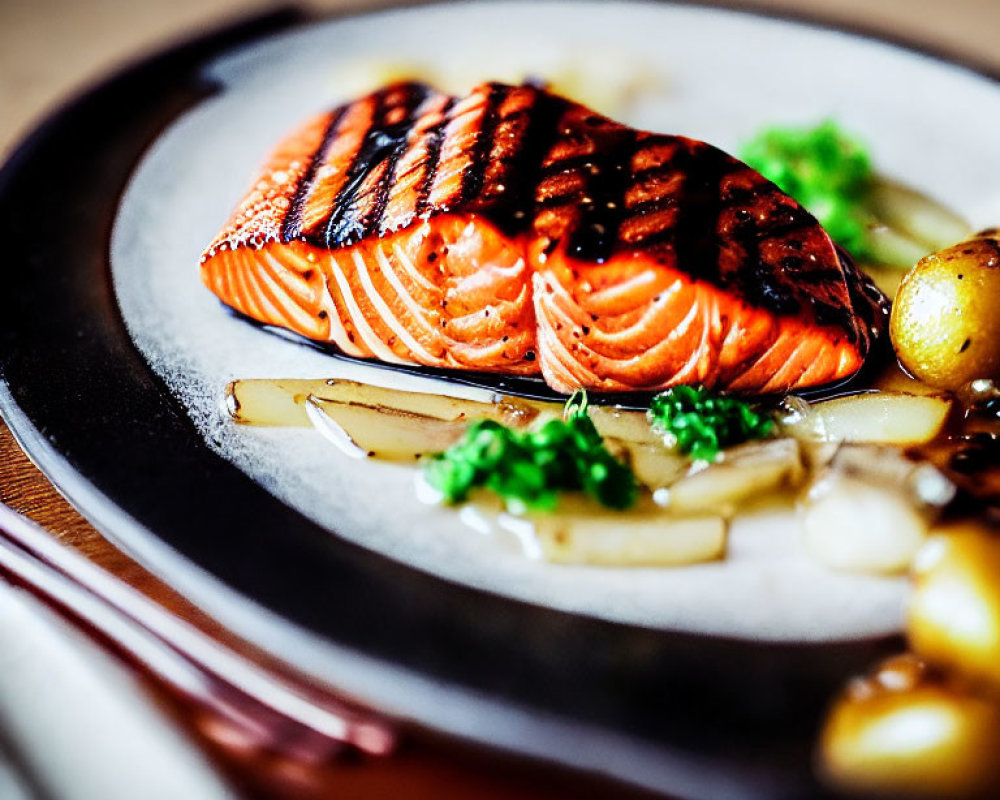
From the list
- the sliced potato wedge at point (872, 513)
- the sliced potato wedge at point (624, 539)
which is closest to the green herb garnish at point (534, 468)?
the sliced potato wedge at point (624, 539)

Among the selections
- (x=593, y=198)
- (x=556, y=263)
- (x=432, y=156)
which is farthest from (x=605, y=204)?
(x=432, y=156)

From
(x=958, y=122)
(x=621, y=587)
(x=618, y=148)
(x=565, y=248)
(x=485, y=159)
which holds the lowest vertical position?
(x=621, y=587)

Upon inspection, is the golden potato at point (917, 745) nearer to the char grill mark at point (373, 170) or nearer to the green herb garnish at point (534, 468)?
the green herb garnish at point (534, 468)

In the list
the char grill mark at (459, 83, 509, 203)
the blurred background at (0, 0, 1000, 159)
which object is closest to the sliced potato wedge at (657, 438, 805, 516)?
the char grill mark at (459, 83, 509, 203)

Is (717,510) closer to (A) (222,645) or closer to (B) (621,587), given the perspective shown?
(B) (621,587)

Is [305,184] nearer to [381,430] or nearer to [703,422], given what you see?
[381,430]

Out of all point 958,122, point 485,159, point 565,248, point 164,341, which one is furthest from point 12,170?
point 958,122
